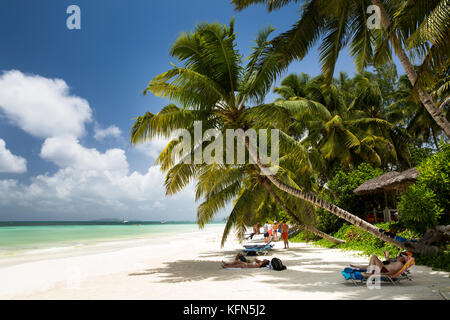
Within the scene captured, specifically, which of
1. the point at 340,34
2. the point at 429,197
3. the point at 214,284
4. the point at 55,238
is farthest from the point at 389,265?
the point at 55,238

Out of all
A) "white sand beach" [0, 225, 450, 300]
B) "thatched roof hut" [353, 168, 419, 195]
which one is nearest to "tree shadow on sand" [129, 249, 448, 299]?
"white sand beach" [0, 225, 450, 300]

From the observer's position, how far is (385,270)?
19.9ft

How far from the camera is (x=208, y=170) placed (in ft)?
34.5

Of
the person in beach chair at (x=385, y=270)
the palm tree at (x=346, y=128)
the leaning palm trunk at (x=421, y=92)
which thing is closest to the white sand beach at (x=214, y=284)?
the person in beach chair at (x=385, y=270)

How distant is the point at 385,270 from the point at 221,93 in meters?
5.80

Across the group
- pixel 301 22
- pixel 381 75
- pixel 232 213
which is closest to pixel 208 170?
pixel 232 213

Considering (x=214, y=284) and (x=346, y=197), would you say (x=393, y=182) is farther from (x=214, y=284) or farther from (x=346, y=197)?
(x=214, y=284)

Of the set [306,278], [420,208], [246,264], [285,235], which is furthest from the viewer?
[285,235]

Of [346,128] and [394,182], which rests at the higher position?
[346,128]

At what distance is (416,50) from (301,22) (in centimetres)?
345

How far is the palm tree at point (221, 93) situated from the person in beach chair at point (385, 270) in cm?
200

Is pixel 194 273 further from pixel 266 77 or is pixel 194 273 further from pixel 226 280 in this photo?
pixel 266 77

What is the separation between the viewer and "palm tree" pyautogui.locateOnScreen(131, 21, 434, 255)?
8.26 m

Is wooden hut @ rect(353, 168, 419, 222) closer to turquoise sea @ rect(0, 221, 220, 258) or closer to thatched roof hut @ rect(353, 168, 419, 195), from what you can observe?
thatched roof hut @ rect(353, 168, 419, 195)
